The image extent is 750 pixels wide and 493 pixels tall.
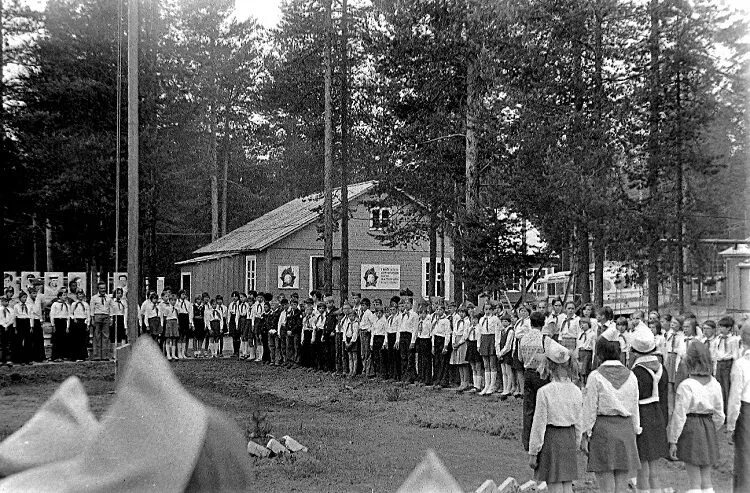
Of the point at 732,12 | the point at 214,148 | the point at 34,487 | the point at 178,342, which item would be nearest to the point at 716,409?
the point at 34,487

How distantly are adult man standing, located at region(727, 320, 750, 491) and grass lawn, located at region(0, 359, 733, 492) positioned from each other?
1405mm

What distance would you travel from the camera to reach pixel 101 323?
25.4 m

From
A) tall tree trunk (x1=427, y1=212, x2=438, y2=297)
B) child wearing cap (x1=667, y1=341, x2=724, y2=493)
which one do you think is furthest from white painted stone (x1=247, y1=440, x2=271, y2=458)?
tall tree trunk (x1=427, y1=212, x2=438, y2=297)

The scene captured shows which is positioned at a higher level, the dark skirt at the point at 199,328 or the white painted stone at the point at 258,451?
the dark skirt at the point at 199,328

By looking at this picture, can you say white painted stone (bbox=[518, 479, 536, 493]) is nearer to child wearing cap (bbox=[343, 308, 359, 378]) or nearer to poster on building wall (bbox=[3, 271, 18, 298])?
child wearing cap (bbox=[343, 308, 359, 378])

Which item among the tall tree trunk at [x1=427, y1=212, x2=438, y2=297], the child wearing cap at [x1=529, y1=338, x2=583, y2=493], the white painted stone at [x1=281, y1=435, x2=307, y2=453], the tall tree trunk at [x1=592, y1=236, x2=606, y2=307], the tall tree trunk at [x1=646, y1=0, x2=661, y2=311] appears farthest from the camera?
the tall tree trunk at [x1=427, y1=212, x2=438, y2=297]

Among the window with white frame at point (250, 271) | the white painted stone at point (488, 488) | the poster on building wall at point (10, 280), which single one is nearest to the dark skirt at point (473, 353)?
the white painted stone at point (488, 488)

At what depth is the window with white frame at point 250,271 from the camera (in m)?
43.2

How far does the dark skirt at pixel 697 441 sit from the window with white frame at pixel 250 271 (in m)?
35.7

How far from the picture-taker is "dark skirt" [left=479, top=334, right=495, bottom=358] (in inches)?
698

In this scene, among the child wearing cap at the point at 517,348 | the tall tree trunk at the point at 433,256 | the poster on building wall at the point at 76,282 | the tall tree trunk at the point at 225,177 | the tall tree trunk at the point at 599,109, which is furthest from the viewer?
the tall tree trunk at the point at 225,177

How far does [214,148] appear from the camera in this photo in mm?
55188

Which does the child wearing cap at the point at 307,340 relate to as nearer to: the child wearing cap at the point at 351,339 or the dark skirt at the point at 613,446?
the child wearing cap at the point at 351,339

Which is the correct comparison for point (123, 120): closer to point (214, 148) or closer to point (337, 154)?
point (337, 154)
